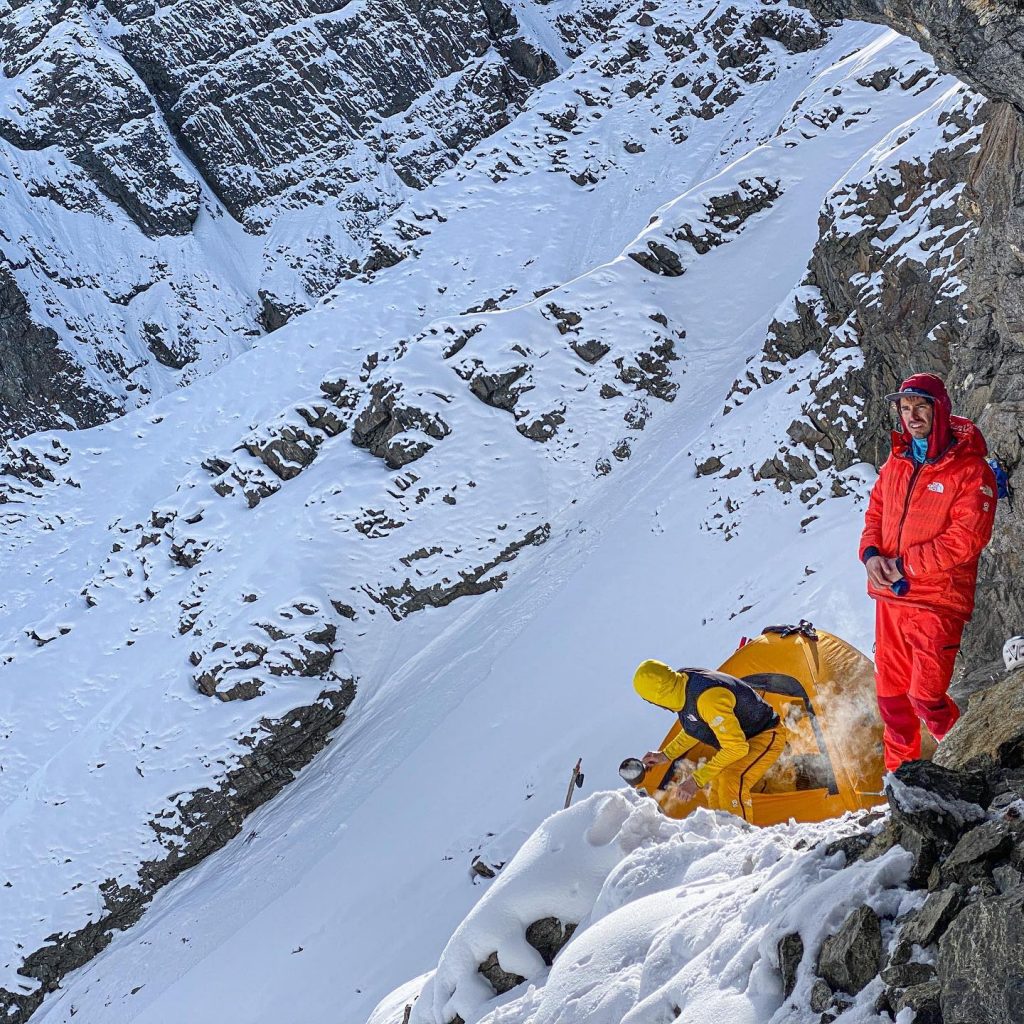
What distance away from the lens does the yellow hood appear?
17.7 feet

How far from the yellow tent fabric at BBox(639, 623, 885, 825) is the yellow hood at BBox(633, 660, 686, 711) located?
0.69 m

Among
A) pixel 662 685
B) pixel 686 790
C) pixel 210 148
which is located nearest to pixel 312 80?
pixel 210 148

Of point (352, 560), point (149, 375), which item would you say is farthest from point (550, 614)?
point (149, 375)

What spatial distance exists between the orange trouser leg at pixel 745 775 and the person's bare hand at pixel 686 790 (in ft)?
0.51

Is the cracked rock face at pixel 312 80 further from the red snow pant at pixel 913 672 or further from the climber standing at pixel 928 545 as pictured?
the red snow pant at pixel 913 672

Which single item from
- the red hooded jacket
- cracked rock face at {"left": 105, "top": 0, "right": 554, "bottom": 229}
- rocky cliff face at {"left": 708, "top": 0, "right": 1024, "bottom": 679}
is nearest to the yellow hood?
the red hooded jacket

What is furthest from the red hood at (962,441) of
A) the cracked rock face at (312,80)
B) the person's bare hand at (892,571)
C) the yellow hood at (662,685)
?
the cracked rock face at (312,80)

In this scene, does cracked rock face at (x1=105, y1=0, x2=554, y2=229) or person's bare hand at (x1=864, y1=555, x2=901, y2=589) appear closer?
person's bare hand at (x1=864, y1=555, x2=901, y2=589)

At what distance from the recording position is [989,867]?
8.23ft

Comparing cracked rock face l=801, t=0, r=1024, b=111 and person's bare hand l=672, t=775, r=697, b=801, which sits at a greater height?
cracked rock face l=801, t=0, r=1024, b=111

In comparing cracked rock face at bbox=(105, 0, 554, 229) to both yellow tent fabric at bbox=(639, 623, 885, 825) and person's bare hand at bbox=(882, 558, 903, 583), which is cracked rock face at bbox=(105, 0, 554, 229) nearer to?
yellow tent fabric at bbox=(639, 623, 885, 825)

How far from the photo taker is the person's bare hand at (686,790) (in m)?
5.74

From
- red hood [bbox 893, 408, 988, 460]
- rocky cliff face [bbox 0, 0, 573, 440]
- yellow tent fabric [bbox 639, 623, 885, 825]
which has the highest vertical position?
rocky cliff face [bbox 0, 0, 573, 440]

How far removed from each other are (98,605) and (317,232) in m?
21.1
